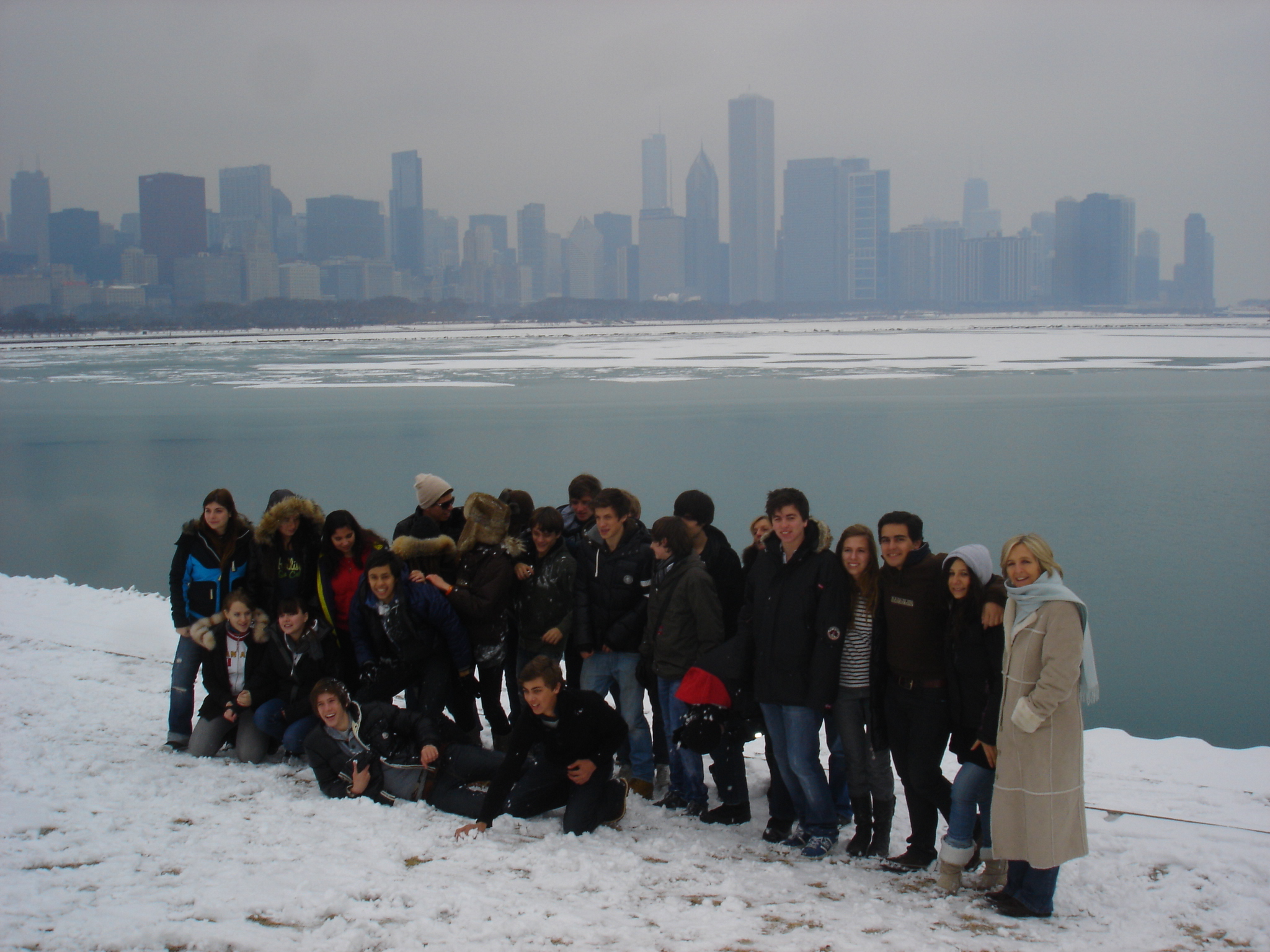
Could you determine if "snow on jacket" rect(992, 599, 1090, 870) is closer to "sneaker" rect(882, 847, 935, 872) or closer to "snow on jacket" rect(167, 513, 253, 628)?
"sneaker" rect(882, 847, 935, 872)

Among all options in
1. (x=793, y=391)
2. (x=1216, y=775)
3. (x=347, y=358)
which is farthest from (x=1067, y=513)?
(x=347, y=358)

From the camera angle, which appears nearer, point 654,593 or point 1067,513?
point 654,593

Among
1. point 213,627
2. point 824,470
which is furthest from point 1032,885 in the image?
point 824,470

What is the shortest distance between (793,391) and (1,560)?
2116 cm

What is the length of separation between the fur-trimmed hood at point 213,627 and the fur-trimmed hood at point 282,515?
14.7 inches

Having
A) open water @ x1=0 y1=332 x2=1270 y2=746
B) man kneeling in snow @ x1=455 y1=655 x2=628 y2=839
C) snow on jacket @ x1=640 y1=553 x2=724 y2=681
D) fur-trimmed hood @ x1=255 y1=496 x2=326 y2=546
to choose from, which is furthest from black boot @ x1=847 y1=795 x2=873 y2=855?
open water @ x1=0 y1=332 x2=1270 y2=746

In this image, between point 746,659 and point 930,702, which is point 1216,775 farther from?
point 746,659

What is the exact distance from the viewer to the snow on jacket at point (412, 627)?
5043 mm

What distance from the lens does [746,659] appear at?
4.45 meters

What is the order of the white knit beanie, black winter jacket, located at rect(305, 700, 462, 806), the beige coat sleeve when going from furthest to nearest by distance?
the white knit beanie
black winter jacket, located at rect(305, 700, 462, 806)
the beige coat sleeve

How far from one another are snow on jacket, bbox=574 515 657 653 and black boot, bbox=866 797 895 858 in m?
1.30

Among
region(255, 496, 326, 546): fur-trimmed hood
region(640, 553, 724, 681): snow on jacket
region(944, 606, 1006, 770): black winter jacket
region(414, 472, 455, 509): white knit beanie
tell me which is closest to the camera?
region(944, 606, 1006, 770): black winter jacket

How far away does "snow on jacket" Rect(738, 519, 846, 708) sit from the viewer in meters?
4.20

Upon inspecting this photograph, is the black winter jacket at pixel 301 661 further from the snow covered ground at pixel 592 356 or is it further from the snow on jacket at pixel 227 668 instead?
the snow covered ground at pixel 592 356
